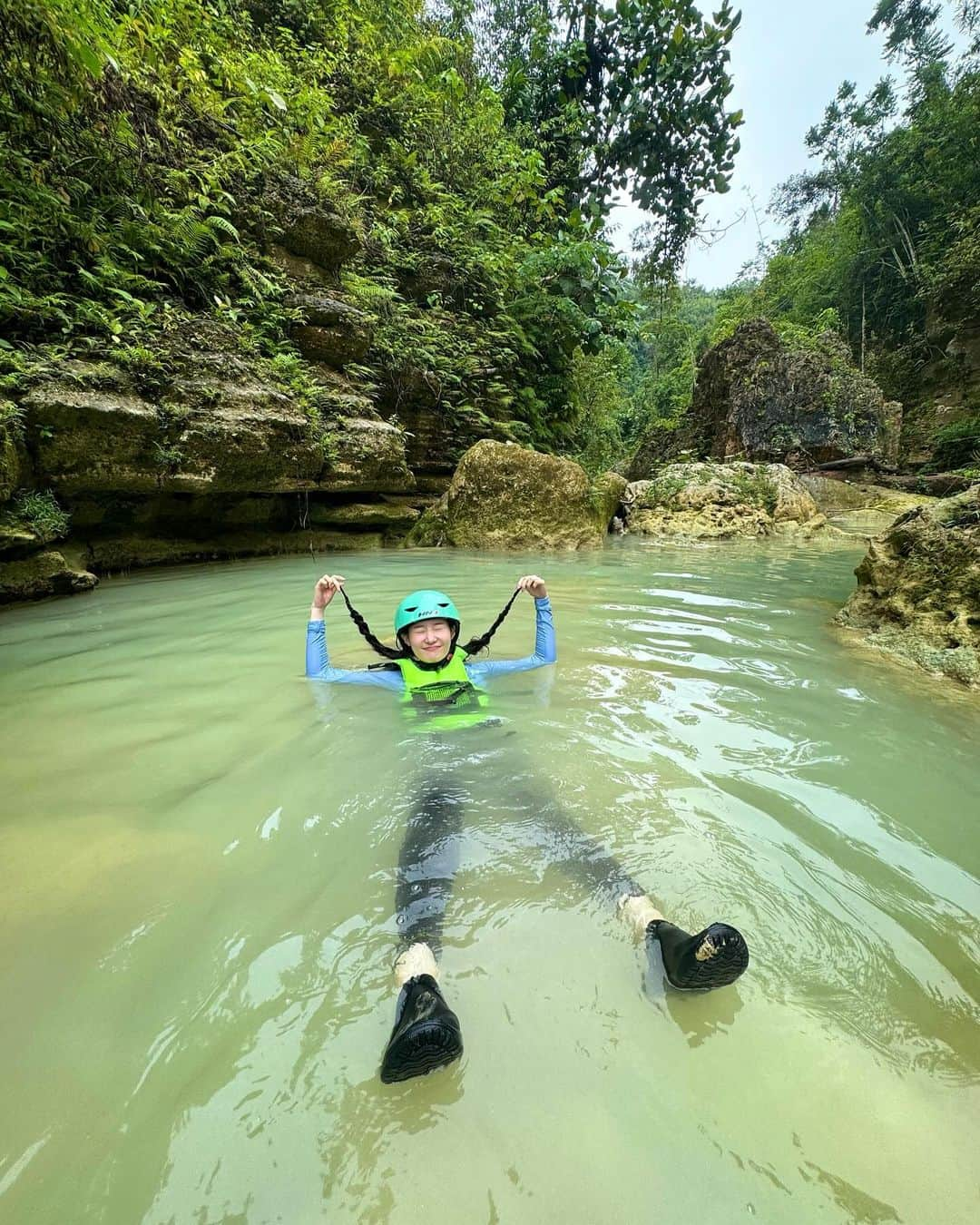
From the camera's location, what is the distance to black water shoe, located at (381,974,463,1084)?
1119 millimetres

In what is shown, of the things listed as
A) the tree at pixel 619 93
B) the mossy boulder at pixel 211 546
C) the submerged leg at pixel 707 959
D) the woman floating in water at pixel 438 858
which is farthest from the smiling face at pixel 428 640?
the tree at pixel 619 93

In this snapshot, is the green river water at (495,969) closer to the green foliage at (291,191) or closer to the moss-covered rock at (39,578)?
the moss-covered rock at (39,578)

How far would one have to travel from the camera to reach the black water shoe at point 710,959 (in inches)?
50.9

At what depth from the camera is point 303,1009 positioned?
1.30m

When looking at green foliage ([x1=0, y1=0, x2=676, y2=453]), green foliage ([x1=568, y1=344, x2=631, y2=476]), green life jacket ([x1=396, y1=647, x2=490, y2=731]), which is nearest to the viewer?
green life jacket ([x1=396, y1=647, x2=490, y2=731])

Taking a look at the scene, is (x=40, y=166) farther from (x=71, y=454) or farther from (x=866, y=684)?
(x=866, y=684)

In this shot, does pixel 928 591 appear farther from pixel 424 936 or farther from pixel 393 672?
pixel 424 936

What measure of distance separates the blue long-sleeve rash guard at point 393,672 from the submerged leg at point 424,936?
1.15 metres

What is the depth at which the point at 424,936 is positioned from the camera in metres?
1.54

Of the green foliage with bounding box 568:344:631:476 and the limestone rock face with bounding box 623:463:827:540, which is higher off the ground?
the green foliage with bounding box 568:344:631:476

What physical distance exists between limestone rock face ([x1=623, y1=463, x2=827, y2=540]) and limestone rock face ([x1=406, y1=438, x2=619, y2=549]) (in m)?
3.11

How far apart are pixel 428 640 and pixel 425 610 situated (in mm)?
172

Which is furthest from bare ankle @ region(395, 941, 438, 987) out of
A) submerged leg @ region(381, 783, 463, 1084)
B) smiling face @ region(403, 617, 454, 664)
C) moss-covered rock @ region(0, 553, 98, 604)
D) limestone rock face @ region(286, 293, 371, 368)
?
limestone rock face @ region(286, 293, 371, 368)

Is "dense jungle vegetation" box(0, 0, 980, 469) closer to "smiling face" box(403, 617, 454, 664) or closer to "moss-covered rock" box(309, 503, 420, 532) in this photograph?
"moss-covered rock" box(309, 503, 420, 532)
